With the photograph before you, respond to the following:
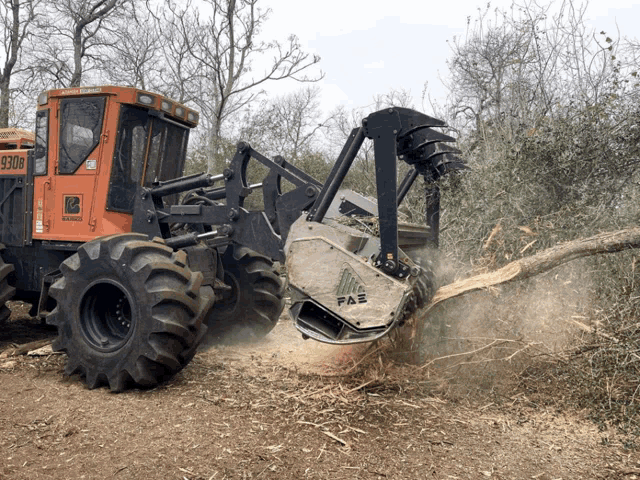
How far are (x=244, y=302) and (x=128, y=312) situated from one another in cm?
168

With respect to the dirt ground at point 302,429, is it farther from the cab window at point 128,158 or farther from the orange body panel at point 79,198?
the cab window at point 128,158

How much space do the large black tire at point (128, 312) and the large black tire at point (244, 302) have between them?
1.49m

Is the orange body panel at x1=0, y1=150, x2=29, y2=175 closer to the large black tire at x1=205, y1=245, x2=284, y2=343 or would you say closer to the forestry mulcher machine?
the forestry mulcher machine

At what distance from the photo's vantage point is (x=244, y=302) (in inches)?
268

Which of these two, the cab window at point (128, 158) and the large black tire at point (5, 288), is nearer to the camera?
the cab window at point (128, 158)

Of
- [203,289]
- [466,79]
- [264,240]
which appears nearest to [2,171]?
[203,289]

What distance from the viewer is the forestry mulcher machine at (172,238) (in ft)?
13.9

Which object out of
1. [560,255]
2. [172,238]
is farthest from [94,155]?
[560,255]

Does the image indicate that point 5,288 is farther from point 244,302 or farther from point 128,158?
point 244,302

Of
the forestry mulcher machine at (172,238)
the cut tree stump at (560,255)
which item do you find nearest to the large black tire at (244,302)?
the forestry mulcher machine at (172,238)

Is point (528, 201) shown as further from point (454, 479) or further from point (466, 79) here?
point (466, 79)

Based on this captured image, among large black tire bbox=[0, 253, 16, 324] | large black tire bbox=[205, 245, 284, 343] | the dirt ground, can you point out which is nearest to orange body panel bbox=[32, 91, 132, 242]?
large black tire bbox=[0, 253, 16, 324]

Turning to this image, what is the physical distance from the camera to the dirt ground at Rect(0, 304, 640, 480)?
11.0 ft

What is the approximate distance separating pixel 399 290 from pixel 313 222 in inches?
37.1
